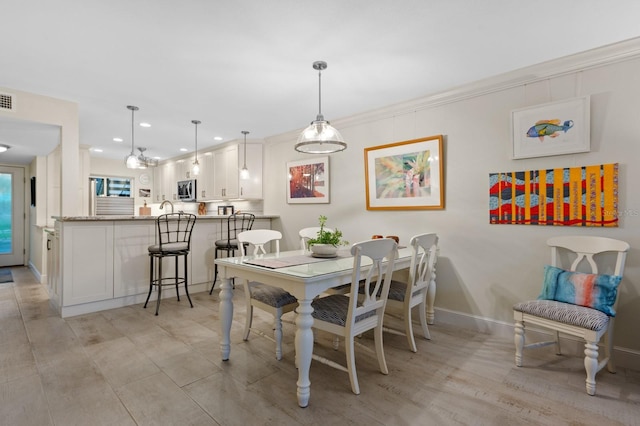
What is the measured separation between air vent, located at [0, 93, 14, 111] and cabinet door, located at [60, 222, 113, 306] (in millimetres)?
1306

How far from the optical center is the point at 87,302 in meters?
3.43

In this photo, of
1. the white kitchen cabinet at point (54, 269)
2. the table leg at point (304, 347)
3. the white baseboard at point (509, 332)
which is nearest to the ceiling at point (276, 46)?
the white kitchen cabinet at point (54, 269)

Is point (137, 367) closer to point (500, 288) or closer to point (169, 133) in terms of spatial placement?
point (500, 288)

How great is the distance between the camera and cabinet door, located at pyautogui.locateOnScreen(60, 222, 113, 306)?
331 centimetres

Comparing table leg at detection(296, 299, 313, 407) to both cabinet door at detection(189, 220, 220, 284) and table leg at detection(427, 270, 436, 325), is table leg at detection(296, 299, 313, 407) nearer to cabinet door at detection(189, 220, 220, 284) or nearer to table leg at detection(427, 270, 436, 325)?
table leg at detection(427, 270, 436, 325)

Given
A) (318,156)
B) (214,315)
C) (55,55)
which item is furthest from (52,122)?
(318,156)

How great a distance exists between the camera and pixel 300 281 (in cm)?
182

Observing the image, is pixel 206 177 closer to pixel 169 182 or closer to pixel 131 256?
pixel 169 182

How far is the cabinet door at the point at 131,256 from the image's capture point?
365 cm

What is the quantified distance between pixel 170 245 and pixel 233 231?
120cm

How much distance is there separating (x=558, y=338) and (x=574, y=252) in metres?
0.69

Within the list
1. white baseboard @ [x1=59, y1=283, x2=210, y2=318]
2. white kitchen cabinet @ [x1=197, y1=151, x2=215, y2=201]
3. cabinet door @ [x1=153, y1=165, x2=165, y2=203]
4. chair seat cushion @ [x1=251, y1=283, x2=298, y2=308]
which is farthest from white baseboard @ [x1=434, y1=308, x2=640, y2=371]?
cabinet door @ [x1=153, y1=165, x2=165, y2=203]

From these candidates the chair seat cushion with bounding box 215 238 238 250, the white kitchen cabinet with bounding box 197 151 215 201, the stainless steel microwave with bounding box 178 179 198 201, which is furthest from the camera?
the stainless steel microwave with bounding box 178 179 198 201

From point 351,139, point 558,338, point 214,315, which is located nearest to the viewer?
point 558,338
